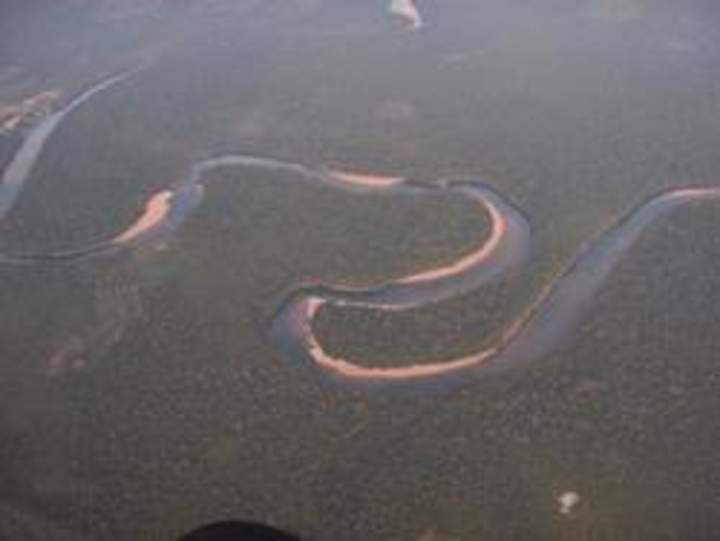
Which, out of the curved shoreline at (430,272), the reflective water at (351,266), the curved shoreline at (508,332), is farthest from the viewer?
the curved shoreline at (430,272)

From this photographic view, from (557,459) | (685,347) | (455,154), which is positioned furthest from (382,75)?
(557,459)

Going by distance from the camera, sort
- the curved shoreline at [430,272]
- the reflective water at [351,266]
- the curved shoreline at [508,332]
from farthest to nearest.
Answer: the curved shoreline at [430,272] → the curved shoreline at [508,332] → the reflective water at [351,266]

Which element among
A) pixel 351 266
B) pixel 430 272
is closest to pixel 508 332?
pixel 430 272

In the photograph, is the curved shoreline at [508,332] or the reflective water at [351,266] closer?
the reflective water at [351,266]

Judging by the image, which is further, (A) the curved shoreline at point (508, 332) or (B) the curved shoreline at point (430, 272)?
(B) the curved shoreline at point (430, 272)

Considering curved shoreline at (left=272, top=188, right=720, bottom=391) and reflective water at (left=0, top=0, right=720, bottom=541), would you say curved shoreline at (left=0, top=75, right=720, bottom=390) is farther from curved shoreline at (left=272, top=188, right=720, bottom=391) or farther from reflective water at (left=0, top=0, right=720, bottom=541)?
reflective water at (left=0, top=0, right=720, bottom=541)

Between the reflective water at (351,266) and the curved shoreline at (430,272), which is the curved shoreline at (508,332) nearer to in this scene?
the curved shoreline at (430,272)

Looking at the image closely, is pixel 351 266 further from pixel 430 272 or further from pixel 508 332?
pixel 508 332

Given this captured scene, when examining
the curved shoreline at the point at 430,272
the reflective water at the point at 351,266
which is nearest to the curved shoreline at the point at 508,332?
the curved shoreline at the point at 430,272
